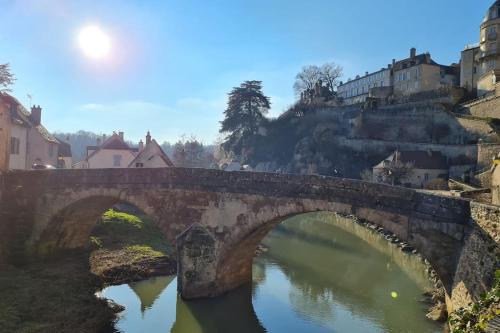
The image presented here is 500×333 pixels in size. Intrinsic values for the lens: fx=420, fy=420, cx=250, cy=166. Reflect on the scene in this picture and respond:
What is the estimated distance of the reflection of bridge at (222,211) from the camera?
1247cm

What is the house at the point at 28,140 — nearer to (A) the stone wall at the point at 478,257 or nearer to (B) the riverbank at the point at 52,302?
(B) the riverbank at the point at 52,302

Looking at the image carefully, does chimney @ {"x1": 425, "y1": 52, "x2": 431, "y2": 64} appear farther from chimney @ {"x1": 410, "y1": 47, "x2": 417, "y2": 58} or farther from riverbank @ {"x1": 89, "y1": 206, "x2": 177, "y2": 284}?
riverbank @ {"x1": 89, "y1": 206, "x2": 177, "y2": 284}

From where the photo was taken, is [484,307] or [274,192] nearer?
[484,307]

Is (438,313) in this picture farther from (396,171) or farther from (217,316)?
(396,171)

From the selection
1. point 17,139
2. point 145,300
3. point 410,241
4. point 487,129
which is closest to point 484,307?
point 410,241

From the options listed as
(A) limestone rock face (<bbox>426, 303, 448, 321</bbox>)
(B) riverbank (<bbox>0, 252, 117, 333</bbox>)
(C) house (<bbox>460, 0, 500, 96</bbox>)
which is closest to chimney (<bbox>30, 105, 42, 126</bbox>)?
(B) riverbank (<bbox>0, 252, 117, 333</bbox>)

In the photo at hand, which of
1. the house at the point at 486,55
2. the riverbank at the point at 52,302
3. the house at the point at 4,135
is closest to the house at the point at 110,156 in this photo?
the house at the point at 4,135

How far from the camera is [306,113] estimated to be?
6681 cm

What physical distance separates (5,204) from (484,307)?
20669mm

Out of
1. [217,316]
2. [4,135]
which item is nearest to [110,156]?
[4,135]

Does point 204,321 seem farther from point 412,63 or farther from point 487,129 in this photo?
point 412,63

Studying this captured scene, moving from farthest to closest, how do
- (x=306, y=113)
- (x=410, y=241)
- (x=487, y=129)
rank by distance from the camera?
(x=306, y=113), (x=487, y=129), (x=410, y=241)

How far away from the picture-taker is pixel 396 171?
40.6 m

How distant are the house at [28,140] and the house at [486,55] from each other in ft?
136
